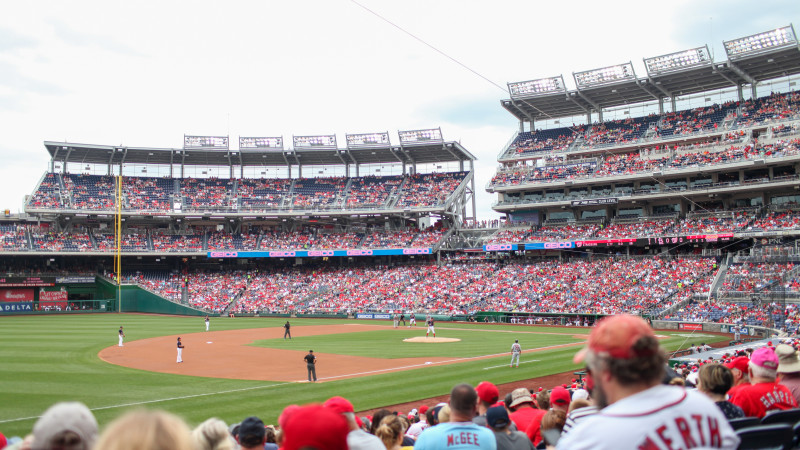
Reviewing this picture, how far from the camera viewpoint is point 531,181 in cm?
6334

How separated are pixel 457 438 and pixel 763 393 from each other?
11.2 ft

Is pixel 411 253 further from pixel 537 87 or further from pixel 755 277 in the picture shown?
pixel 755 277

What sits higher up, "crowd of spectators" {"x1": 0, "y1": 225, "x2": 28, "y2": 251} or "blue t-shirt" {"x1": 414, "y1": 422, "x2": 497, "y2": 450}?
"crowd of spectators" {"x1": 0, "y1": 225, "x2": 28, "y2": 251}

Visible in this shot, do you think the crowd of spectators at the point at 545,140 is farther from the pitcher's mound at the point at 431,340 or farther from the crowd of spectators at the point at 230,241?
the pitcher's mound at the point at 431,340

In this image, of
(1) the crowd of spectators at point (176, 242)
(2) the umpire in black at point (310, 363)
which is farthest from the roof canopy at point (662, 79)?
(2) the umpire in black at point (310, 363)

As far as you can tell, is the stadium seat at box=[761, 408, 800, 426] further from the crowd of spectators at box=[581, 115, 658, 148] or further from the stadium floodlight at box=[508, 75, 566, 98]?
the stadium floodlight at box=[508, 75, 566, 98]

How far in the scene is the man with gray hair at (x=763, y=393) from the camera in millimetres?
5824

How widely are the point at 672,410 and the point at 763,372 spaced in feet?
14.5

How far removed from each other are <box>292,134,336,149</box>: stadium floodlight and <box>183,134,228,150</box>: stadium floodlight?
30.9ft

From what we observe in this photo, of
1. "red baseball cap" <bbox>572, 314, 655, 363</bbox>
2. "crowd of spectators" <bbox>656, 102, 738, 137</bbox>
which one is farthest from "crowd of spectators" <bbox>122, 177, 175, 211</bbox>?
"red baseball cap" <bbox>572, 314, 655, 363</bbox>

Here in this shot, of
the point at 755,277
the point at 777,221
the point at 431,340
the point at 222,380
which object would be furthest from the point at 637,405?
the point at 777,221

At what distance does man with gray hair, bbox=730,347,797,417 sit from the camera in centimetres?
582

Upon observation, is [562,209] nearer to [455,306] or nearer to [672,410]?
[455,306]

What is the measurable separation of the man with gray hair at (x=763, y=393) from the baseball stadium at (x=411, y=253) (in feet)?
42.3
